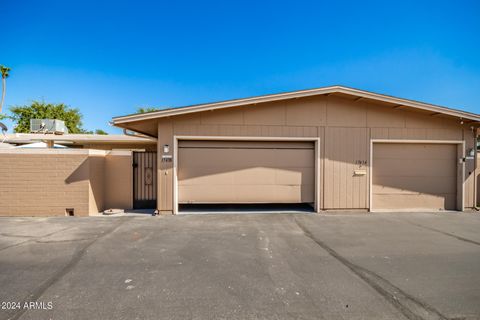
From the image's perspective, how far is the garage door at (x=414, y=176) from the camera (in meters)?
6.62

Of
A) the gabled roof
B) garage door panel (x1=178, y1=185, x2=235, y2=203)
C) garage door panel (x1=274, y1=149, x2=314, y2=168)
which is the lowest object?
garage door panel (x1=178, y1=185, x2=235, y2=203)

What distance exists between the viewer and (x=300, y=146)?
6.54 m

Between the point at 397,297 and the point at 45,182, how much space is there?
8.19m

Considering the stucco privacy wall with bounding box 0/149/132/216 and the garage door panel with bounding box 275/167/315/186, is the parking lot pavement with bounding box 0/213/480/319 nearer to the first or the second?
the stucco privacy wall with bounding box 0/149/132/216

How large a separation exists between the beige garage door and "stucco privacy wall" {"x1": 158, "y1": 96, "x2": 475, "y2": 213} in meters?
0.39

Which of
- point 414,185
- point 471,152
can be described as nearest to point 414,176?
point 414,185

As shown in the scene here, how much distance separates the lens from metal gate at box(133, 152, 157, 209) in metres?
6.71

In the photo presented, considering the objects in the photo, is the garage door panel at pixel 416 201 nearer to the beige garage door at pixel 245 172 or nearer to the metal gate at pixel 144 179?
the beige garage door at pixel 245 172

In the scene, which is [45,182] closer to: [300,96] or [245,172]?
[245,172]

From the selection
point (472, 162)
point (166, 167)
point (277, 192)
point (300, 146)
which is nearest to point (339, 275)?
point (277, 192)

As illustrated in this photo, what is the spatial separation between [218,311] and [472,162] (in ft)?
29.9

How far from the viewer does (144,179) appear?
676 centimetres

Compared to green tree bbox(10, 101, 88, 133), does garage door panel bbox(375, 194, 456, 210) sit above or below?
below

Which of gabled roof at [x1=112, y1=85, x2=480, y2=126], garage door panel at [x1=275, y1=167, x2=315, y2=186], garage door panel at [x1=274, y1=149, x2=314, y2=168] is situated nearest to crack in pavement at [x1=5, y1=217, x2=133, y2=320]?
gabled roof at [x1=112, y1=85, x2=480, y2=126]
